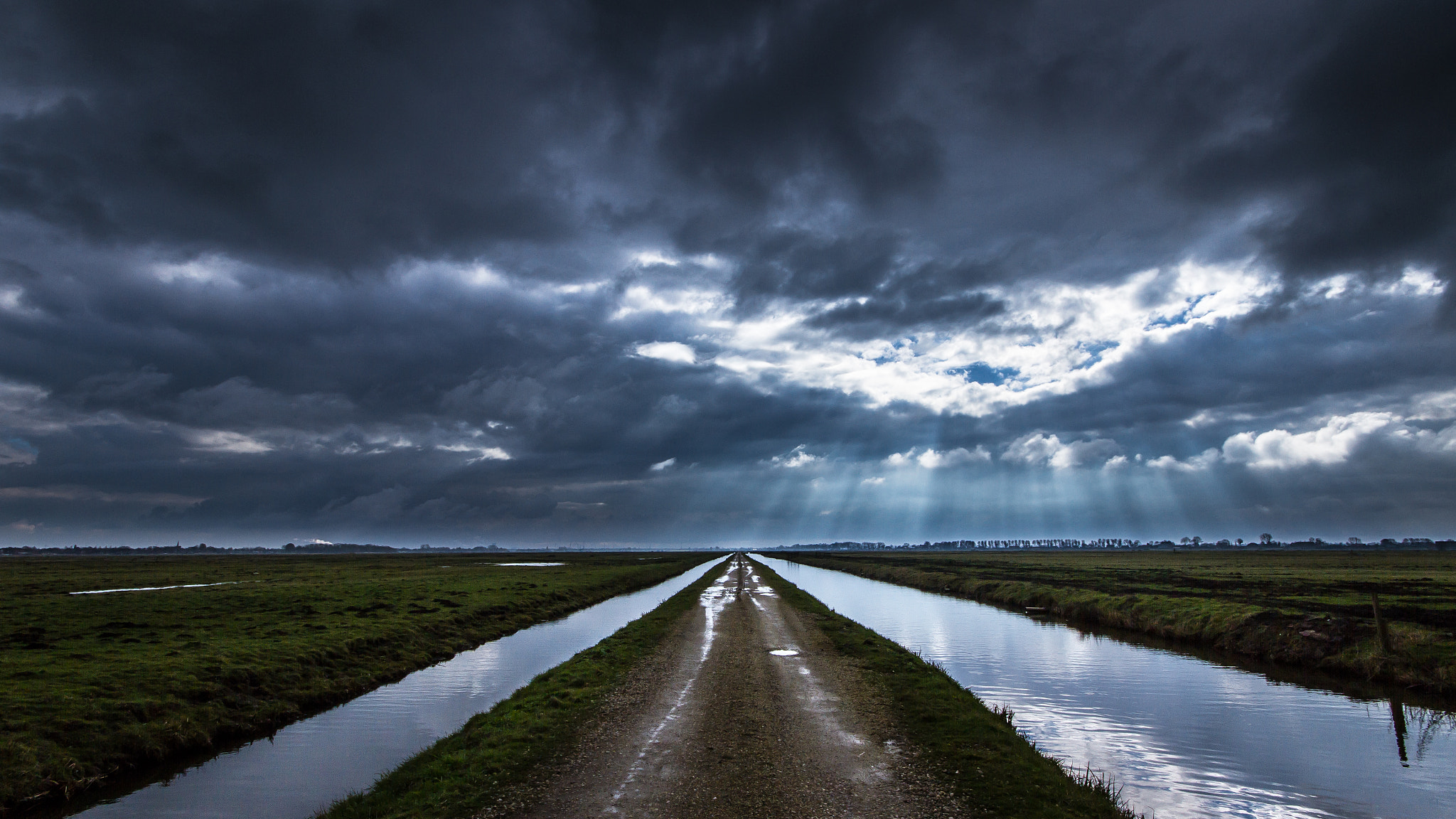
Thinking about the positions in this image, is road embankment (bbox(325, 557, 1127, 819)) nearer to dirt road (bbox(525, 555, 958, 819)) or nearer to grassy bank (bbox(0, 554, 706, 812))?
dirt road (bbox(525, 555, 958, 819))

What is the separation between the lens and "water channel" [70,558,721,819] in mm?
14828

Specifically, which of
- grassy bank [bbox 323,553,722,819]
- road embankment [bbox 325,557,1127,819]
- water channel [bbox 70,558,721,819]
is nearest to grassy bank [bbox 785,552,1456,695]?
road embankment [bbox 325,557,1127,819]

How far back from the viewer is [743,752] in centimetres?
1523

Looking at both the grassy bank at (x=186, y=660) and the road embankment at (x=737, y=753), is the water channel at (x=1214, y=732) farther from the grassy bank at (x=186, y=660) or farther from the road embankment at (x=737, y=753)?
the grassy bank at (x=186, y=660)

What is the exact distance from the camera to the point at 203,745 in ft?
63.9

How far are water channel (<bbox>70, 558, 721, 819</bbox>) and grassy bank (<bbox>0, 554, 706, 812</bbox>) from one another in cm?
147

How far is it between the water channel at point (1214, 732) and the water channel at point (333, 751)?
18232 mm

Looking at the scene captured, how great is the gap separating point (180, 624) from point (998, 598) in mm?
66453

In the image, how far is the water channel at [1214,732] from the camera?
15.2m

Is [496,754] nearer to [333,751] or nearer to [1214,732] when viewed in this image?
[333,751]

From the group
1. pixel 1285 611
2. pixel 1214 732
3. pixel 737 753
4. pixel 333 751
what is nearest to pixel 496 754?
pixel 737 753

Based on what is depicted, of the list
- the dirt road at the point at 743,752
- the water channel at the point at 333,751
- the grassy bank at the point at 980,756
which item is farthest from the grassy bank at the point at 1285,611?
the water channel at the point at 333,751

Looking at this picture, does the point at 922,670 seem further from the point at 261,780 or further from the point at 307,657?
the point at 307,657

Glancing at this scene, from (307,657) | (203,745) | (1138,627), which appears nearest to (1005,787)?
(203,745)
